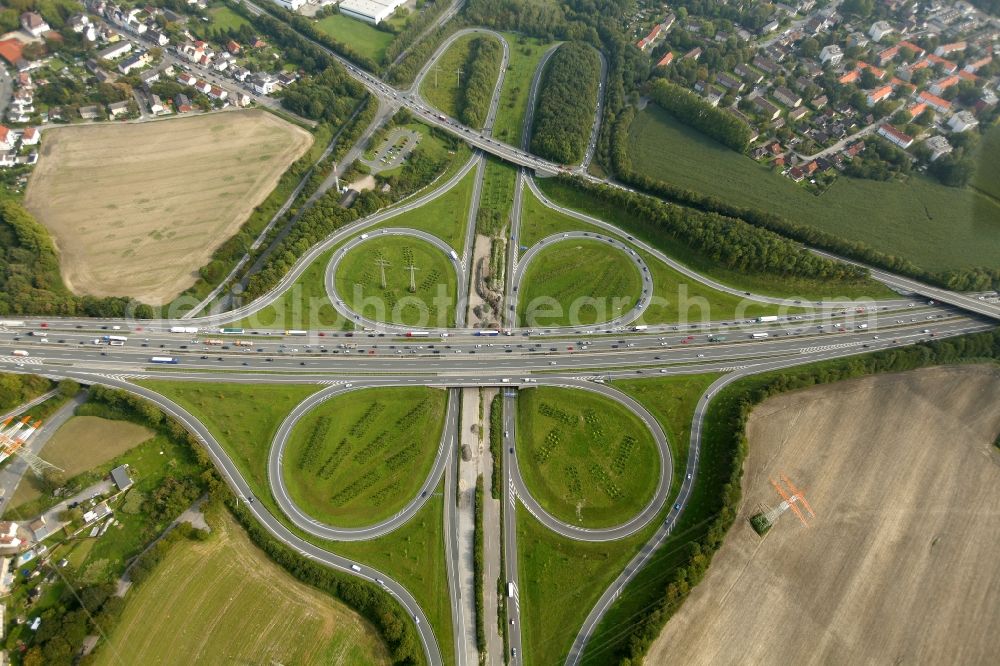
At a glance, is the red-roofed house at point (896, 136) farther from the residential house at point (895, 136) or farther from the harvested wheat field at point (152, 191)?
the harvested wheat field at point (152, 191)

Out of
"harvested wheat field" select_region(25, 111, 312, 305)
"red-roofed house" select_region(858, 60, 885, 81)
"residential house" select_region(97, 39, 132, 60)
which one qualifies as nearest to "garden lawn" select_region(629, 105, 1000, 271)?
"red-roofed house" select_region(858, 60, 885, 81)

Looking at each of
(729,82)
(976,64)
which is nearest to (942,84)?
(976,64)

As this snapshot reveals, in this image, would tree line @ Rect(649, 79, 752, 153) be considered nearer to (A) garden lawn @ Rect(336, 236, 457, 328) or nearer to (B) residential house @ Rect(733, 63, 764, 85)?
(B) residential house @ Rect(733, 63, 764, 85)

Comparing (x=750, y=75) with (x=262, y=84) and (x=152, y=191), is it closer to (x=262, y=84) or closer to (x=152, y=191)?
(x=262, y=84)

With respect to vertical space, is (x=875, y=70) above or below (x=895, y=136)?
above

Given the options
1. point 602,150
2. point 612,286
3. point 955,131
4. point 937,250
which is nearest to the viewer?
point 612,286

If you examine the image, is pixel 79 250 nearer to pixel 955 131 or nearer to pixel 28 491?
pixel 28 491

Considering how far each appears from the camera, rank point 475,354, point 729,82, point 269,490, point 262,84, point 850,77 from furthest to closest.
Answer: point 850,77
point 729,82
point 262,84
point 475,354
point 269,490

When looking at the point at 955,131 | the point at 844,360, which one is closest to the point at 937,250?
the point at 844,360
